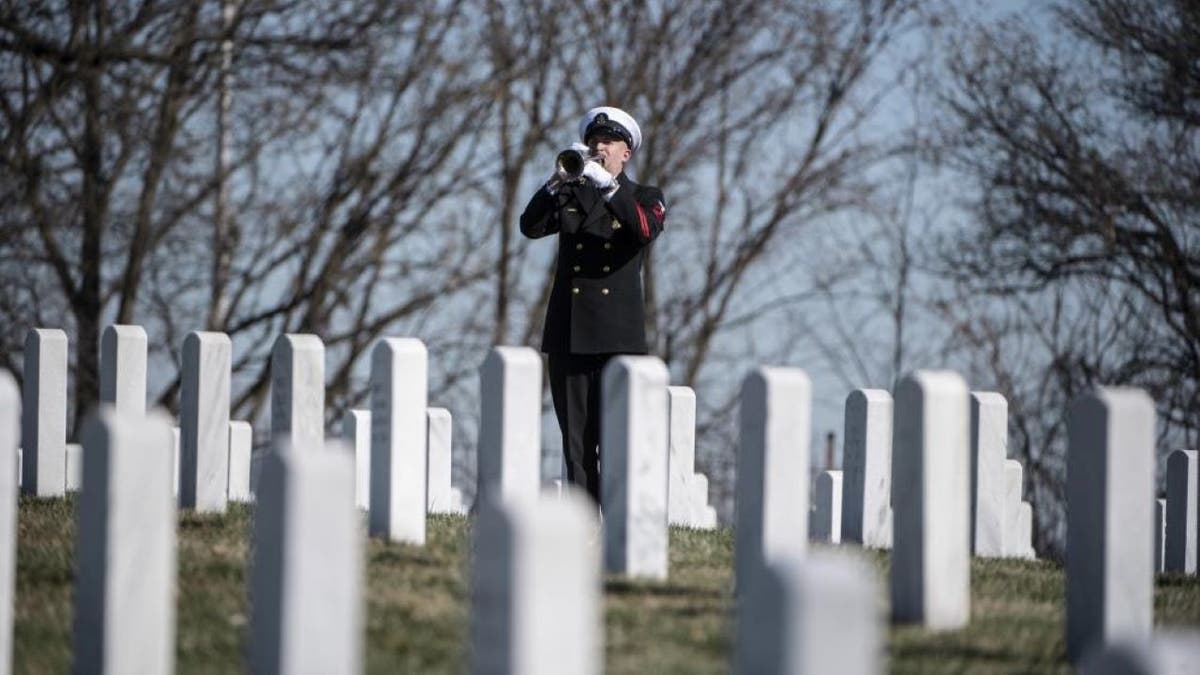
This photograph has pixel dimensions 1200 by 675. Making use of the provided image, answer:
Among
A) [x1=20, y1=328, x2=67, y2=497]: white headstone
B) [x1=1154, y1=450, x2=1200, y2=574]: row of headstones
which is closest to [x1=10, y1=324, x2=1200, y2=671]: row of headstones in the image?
[x1=20, y1=328, x2=67, y2=497]: white headstone

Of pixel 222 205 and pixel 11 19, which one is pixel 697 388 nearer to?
pixel 222 205

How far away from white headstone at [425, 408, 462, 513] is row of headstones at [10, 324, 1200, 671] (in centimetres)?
240

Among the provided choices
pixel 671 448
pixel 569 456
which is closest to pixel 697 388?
pixel 671 448

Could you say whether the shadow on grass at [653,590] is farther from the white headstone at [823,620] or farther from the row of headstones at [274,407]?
the white headstone at [823,620]

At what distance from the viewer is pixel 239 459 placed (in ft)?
35.1

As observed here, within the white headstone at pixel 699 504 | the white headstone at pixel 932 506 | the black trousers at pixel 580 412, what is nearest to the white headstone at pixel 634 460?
the white headstone at pixel 932 506

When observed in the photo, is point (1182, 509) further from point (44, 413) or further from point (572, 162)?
point (44, 413)

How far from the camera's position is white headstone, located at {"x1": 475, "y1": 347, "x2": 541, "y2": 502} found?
5785 millimetres

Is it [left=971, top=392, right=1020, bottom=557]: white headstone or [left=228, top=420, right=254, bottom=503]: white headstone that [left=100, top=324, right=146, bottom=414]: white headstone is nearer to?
[left=228, top=420, right=254, bottom=503]: white headstone

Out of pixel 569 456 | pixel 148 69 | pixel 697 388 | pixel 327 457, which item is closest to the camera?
pixel 327 457

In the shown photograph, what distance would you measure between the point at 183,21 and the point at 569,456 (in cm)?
951

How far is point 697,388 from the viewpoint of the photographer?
1889cm

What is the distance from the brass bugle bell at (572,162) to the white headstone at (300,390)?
1249mm

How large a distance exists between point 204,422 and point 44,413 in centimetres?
121
